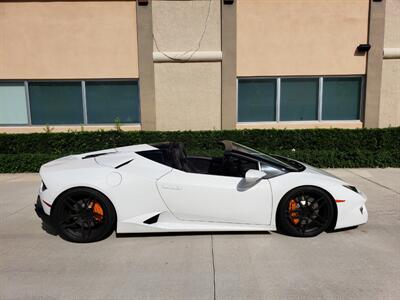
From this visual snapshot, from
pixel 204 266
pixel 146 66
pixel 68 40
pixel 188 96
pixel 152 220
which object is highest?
pixel 68 40

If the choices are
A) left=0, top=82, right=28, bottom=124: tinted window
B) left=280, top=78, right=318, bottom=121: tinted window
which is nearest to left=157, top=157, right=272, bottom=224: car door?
left=280, top=78, right=318, bottom=121: tinted window

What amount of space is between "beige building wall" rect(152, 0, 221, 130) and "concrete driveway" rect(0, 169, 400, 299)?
5122mm

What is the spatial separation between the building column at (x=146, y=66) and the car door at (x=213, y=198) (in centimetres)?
522

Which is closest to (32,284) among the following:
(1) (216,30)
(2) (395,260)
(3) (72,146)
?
(2) (395,260)

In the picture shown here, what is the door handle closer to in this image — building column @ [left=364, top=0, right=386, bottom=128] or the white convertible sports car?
the white convertible sports car

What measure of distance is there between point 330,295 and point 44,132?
814 cm

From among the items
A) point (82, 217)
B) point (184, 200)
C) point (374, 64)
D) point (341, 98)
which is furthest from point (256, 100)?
point (82, 217)

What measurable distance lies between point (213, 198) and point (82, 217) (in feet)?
4.97

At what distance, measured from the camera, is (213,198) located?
11.4 feet

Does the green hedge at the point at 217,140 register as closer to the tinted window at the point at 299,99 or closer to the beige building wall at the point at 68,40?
the tinted window at the point at 299,99

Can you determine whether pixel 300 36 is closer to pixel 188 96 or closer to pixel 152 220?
pixel 188 96

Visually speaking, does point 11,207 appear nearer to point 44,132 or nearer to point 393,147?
point 44,132

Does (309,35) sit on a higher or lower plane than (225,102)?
higher

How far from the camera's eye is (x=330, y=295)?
8.20ft
